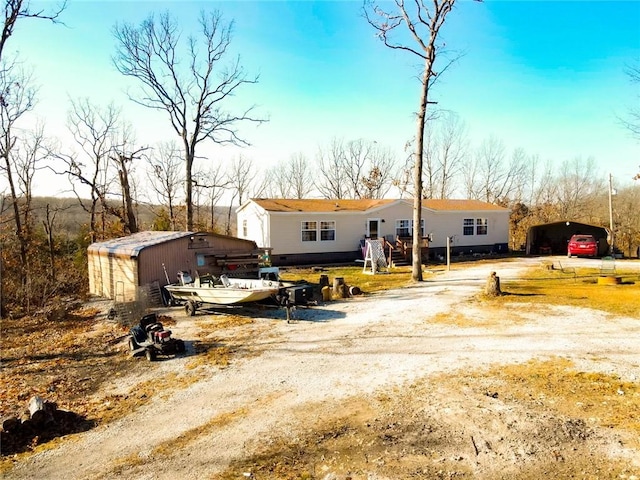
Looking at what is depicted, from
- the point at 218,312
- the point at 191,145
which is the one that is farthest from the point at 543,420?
the point at 191,145

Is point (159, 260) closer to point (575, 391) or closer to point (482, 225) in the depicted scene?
point (575, 391)

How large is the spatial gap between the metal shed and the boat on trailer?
133 cm

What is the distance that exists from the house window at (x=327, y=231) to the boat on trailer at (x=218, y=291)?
A: 1155 cm

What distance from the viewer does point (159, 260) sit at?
45.4 feet

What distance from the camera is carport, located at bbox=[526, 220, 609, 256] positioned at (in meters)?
27.3

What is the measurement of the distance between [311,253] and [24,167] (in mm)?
21057

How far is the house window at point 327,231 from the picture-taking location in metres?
24.0

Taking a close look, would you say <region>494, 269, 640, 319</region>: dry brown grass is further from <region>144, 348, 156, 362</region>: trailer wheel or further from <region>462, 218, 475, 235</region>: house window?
<region>462, 218, 475, 235</region>: house window

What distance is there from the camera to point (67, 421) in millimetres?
5652

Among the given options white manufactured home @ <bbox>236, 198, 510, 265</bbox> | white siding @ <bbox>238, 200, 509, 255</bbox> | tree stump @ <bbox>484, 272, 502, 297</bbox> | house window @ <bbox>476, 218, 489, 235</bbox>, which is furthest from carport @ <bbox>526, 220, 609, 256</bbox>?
tree stump @ <bbox>484, 272, 502, 297</bbox>

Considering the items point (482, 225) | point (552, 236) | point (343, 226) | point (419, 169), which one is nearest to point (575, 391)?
point (419, 169)

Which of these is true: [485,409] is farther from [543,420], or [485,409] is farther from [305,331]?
[305,331]

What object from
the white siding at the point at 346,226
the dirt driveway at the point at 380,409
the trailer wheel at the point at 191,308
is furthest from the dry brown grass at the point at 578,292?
the white siding at the point at 346,226

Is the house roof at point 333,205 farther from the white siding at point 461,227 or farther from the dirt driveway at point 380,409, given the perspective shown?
the dirt driveway at point 380,409
